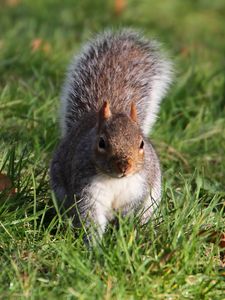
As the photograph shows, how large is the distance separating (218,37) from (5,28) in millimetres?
1493

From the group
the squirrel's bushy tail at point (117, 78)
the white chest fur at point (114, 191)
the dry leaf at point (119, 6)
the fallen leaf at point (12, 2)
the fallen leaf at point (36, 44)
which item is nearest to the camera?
the white chest fur at point (114, 191)

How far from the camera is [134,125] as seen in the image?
2.53 metres

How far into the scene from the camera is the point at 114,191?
254cm

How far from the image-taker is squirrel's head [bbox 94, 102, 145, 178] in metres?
2.41

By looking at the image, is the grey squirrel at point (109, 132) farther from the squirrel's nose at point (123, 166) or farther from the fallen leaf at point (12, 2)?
the fallen leaf at point (12, 2)

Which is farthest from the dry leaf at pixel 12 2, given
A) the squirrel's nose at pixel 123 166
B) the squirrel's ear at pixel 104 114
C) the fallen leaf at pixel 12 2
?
the squirrel's nose at pixel 123 166

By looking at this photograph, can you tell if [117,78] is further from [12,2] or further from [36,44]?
[12,2]

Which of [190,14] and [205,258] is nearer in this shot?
[205,258]

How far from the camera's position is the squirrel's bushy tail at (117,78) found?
2.99m

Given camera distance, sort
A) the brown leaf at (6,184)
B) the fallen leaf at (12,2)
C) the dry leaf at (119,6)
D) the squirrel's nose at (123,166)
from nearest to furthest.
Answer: the squirrel's nose at (123,166)
the brown leaf at (6,184)
the fallen leaf at (12,2)
the dry leaf at (119,6)

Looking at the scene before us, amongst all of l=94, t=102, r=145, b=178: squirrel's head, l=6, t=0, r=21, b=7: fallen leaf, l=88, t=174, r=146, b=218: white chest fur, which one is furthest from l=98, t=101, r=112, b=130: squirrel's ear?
l=6, t=0, r=21, b=7: fallen leaf

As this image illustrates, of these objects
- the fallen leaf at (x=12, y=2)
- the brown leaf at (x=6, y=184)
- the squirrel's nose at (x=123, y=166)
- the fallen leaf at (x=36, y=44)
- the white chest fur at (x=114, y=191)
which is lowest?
the brown leaf at (x=6, y=184)

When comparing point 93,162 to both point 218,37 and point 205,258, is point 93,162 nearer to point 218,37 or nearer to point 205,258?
point 205,258

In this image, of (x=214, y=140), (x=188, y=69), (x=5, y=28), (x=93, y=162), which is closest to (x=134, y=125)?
(x=93, y=162)
